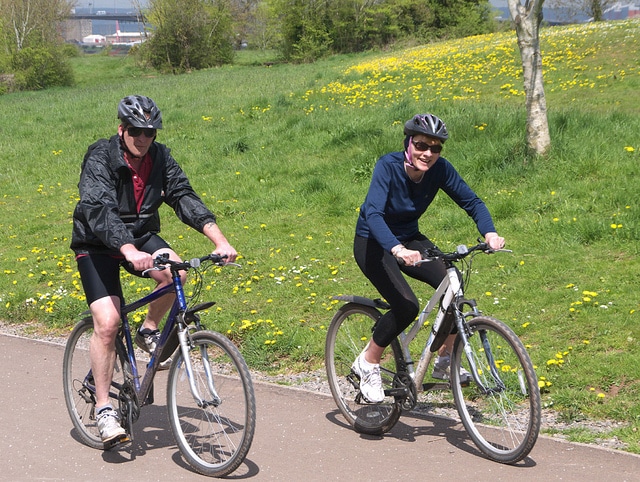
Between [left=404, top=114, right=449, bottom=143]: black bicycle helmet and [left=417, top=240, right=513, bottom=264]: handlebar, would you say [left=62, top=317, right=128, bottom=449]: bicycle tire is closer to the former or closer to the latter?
[left=417, top=240, right=513, bottom=264]: handlebar

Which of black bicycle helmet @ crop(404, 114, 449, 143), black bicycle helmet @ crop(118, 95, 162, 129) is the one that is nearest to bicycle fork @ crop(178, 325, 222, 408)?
black bicycle helmet @ crop(118, 95, 162, 129)

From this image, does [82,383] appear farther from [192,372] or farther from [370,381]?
[370,381]

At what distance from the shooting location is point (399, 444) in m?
5.17

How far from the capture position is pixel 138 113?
4840mm

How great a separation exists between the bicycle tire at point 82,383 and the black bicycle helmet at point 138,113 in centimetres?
129

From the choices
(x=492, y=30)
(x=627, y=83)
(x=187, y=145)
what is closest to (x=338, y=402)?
(x=187, y=145)

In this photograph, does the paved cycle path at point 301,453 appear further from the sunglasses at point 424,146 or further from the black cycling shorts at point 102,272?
the sunglasses at point 424,146

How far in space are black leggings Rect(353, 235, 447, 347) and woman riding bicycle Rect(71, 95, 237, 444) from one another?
925 millimetres

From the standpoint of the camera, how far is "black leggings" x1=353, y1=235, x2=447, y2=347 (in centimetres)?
519

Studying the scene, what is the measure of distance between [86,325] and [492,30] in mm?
56734

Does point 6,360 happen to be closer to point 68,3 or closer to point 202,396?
point 202,396

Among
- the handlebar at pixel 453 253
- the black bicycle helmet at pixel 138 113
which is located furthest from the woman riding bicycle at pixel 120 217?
the handlebar at pixel 453 253

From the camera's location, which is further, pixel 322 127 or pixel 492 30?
pixel 492 30

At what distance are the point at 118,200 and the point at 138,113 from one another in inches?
21.0
